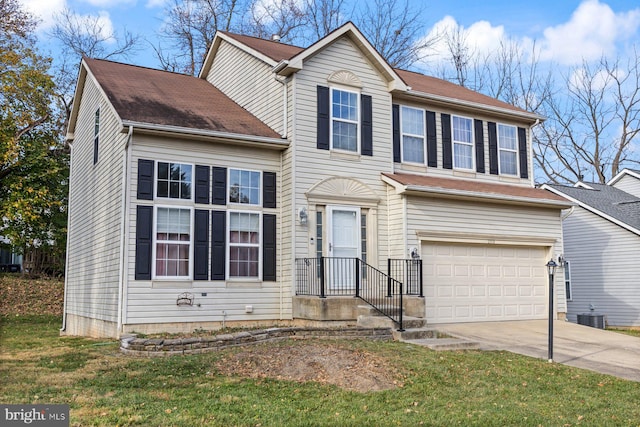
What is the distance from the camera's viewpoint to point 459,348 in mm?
11422

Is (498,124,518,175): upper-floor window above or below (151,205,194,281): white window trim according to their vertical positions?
above

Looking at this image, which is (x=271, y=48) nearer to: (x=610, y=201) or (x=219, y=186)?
(x=219, y=186)

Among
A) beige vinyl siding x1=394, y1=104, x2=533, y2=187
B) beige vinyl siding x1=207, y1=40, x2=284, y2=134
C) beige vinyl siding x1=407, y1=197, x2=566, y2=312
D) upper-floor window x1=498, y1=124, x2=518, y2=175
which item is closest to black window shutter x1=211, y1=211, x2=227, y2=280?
beige vinyl siding x1=207, y1=40, x2=284, y2=134

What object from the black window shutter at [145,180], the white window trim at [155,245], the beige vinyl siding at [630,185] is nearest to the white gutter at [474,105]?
the white window trim at [155,245]

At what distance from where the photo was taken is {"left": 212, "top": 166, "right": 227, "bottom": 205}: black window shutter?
13.2 meters

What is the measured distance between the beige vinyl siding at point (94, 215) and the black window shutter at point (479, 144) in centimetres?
936

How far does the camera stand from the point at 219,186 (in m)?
13.3

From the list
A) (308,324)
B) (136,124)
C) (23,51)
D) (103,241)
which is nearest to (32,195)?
(23,51)

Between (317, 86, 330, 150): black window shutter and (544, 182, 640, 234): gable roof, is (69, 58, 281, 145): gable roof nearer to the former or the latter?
(317, 86, 330, 150): black window shutter

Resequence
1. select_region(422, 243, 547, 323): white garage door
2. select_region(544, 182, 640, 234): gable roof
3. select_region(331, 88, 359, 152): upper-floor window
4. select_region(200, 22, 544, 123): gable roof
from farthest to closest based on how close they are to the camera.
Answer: select_region(544, 182, 640, 234): gable roof, select_region(422, 243, 547, 323): white garage door, select_region(331, 88, 359, 152): upper-floor window, select_region(200, 22, 544, 123): gable roof

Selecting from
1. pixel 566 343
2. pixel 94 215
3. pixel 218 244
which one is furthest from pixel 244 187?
pixel 566 343

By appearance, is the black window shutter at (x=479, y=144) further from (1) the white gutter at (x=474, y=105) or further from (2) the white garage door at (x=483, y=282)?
(2) the white garage door at (x=483, y=282)

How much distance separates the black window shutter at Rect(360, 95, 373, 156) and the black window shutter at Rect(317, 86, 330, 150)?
3.13ft

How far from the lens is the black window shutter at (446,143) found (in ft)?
54.1
